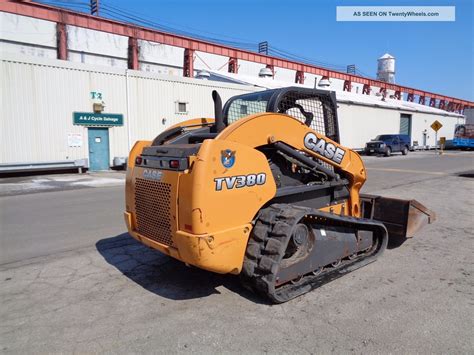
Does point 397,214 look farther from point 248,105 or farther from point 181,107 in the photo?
point 181,107

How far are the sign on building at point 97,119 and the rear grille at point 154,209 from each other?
45.4 feet

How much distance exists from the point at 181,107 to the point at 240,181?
17.0m

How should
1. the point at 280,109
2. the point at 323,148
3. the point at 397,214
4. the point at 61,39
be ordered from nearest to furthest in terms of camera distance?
the point at 323,148 < the point at 280,109 < the point at 397,214 < the point at 61,39

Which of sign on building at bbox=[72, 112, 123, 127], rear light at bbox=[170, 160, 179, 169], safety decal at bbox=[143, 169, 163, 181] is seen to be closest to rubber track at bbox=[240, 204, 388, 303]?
rear light at bbox=[170, 160, 179, 169]

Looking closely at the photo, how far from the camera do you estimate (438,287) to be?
13.2 ft

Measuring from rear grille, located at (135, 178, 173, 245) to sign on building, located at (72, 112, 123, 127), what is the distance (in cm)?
1383

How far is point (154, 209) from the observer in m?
3.75

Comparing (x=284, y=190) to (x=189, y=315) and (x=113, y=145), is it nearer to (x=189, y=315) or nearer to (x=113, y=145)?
(x=189, y=315)

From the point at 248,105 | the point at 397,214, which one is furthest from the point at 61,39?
the point at 397,214

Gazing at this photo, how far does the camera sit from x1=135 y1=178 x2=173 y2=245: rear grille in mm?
3571

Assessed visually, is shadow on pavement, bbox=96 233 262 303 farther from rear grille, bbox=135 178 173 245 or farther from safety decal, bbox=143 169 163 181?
safety decal, bbox=143 169 163 181

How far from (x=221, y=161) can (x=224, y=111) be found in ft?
5.60

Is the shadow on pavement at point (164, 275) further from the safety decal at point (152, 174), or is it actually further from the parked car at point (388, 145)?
the parked car at point (388, 145)

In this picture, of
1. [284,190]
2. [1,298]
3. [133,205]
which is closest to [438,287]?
[284,190]
